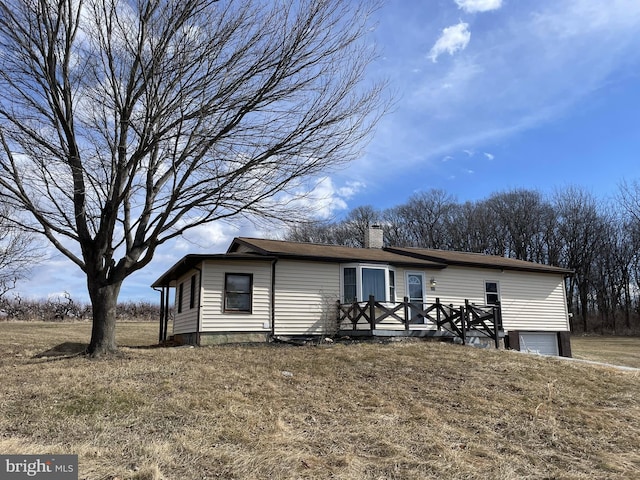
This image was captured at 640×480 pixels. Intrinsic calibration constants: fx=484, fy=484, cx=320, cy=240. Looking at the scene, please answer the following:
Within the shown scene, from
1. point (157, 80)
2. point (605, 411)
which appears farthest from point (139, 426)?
point (605, 411)

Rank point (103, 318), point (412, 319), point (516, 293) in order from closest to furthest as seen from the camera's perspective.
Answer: point (103, 318) < point (412, 319) < point (516, 293)

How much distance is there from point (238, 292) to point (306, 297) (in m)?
2.19

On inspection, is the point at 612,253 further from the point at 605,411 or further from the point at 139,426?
the point at 139,426

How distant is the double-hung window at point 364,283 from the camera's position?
1574 cm

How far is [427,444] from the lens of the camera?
18.8 feet

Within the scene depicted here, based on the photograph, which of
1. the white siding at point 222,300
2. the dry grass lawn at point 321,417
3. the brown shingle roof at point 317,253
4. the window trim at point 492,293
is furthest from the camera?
the window trim at point 492,293

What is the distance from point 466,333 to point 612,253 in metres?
36.3

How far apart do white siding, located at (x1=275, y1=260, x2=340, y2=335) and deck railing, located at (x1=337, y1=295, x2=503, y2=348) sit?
1.62 feet

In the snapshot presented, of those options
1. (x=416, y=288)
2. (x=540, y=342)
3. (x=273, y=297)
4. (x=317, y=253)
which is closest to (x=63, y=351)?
(x=273, y=297)

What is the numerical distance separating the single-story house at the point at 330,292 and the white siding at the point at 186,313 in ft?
0.11

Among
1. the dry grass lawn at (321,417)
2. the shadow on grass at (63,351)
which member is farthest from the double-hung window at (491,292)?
the shadow on grass at (63,351)

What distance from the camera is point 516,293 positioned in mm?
18891

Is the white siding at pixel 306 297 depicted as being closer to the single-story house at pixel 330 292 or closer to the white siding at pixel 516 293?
the single-story house at pixel 330 292

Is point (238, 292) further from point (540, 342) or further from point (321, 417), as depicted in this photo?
point (540, 342)
